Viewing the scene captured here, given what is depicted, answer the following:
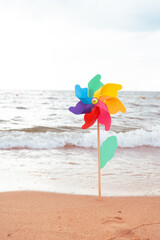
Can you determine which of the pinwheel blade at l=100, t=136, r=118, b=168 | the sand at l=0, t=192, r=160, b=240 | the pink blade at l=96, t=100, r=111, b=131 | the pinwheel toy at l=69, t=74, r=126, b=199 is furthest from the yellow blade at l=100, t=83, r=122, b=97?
the sand at l=0, t=192, r=160, b=240

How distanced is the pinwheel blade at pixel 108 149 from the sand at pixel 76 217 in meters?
0.43

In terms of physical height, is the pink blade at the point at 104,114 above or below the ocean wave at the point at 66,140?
above

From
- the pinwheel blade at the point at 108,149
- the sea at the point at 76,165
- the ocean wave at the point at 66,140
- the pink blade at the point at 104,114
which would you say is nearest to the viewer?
the pink blade at the point at 104,114

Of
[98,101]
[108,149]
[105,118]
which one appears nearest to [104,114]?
[105,118]

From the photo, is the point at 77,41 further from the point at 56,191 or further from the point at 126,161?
the point at 56,191

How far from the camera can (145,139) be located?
710cm

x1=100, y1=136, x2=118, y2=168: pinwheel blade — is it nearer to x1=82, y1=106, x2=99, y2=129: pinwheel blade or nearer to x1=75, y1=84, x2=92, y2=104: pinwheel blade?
x1=82, y1=106, x2=99, y2=129: pinwheel blade

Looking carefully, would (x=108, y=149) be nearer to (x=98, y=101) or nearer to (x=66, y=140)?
(x=98, y=101)

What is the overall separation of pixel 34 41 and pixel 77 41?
355 centimetres

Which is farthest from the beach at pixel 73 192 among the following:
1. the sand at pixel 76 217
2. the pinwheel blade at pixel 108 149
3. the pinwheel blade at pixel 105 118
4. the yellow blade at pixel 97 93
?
the yellow blade at pixel 97 93

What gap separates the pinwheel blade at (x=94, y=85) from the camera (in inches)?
108

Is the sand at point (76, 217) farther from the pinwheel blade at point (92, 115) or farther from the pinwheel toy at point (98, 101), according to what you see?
the pinwheel blade at point (92, 115)

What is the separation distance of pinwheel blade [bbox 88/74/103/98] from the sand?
1123 millimetres

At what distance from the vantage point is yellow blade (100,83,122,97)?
8.92ft
